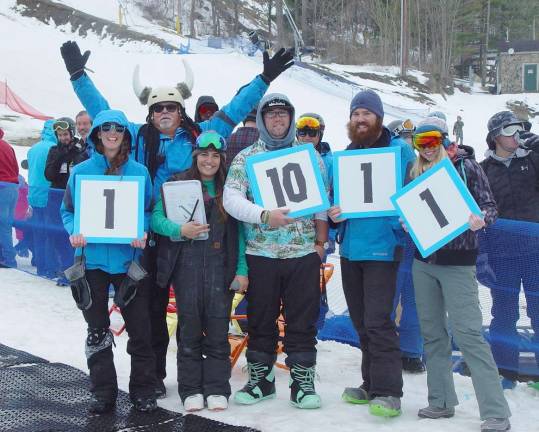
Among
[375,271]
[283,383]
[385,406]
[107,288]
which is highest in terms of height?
[375,271]

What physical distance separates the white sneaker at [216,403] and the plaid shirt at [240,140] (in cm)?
225

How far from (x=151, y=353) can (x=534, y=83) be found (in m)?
60.6

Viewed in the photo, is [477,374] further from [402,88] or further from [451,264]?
[402,88]

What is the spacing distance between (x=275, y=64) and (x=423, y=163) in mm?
1457

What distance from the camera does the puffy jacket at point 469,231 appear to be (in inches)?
178

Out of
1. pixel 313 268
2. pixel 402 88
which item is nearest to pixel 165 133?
pixel 313 268

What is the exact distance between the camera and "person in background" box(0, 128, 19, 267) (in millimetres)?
9312

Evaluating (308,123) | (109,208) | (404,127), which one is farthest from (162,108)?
(404,127)

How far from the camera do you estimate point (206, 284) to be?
4891 millimetres

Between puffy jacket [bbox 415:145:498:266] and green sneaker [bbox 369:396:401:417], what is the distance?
0.93 m

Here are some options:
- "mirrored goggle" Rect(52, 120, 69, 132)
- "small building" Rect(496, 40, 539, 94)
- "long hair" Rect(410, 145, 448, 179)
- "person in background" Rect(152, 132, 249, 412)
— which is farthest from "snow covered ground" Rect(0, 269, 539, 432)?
"small building" Rect(496, 40, 539, 94)

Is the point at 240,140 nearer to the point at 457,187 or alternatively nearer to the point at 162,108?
the point at 162,108

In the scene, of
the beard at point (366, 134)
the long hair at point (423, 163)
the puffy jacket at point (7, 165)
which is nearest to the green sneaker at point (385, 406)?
the long hair at point (423, 163)

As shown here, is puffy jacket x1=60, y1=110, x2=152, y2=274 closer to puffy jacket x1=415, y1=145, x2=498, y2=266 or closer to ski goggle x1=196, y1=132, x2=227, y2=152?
ski goggle x1=196, y1=132, x2=227, y2=152
